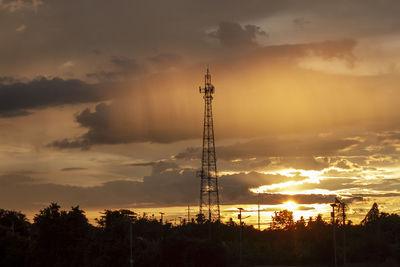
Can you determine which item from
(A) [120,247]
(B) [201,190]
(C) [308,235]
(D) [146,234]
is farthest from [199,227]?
(A) [120,247]

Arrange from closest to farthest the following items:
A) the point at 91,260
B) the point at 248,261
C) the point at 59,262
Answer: the point at 91,260
the point at 59,262
the point at 248,261

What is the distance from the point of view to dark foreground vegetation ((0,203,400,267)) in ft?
322

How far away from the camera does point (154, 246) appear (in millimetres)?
103188

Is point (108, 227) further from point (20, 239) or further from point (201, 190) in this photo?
point (20, 239)

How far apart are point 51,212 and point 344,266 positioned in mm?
57404

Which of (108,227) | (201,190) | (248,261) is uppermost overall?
(201,190)

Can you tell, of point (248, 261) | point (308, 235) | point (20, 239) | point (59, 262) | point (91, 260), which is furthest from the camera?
point (308, 235)

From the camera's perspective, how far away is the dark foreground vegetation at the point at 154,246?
98062 mm

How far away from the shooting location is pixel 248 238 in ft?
487

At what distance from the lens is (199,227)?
5586 inches

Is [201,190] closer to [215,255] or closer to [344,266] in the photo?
[215,255]

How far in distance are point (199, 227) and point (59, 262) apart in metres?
46.3

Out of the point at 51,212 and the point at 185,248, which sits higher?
the point at 51,212

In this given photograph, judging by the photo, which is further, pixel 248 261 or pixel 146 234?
pixel 146 234
